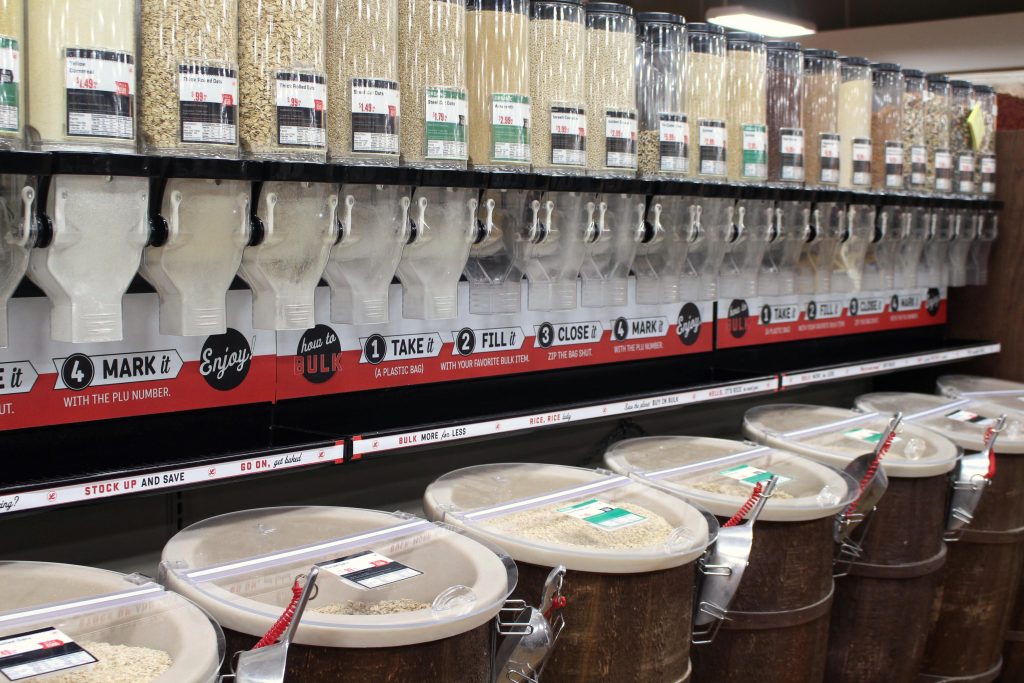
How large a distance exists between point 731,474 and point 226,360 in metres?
1.14

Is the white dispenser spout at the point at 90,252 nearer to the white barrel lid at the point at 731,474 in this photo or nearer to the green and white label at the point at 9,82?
the green and white label at the point at 9,82

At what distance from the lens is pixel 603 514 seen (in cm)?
193

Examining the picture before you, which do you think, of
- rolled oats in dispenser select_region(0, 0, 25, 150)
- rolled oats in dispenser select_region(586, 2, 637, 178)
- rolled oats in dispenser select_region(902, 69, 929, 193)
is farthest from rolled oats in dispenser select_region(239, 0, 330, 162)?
rolled oats in dispenser select_region(902, 69, 929, 193)

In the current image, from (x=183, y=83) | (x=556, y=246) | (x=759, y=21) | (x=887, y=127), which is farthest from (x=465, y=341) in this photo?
(x=759, y=21)

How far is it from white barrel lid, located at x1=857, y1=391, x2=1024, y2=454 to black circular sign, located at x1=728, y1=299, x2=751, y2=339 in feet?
1.55

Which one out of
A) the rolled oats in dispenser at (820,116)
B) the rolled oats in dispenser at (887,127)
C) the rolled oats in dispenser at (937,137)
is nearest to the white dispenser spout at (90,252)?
the rolled oats in dispenser at (820,116)

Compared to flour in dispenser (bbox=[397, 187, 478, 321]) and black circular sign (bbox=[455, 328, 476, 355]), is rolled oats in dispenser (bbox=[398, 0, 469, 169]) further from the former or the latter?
black circular sign (bbox=[455, 328, 476, 355])

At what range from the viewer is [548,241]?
2.07 m

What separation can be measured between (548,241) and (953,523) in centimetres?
144

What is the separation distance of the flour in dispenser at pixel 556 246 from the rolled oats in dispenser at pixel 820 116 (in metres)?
0.85

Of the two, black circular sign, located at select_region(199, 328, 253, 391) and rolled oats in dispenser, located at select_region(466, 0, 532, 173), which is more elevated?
rolled oats in dispenser, located at select_region(466, 0, 532, 173)

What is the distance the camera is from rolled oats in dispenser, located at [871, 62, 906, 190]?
2895mm

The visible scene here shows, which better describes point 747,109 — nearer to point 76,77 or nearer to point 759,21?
point 76,77

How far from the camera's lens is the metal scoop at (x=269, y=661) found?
49.3 inches
